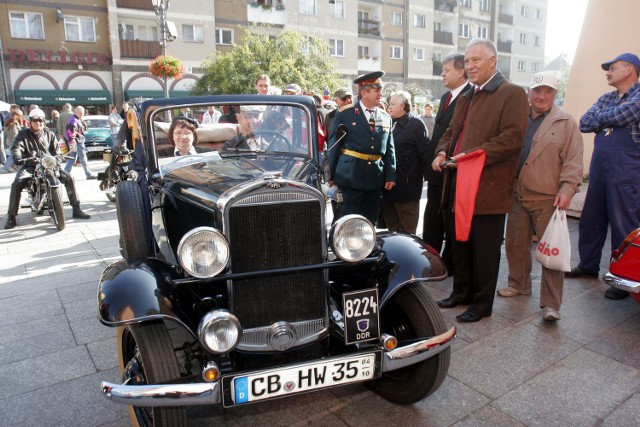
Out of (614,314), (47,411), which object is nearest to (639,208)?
(614,314)

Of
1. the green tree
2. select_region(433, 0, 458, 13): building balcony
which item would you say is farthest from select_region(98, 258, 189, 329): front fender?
select_region(433, 0, 458, 13): building balcony

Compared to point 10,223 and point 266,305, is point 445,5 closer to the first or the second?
point 10,223

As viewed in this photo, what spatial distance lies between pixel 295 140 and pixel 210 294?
1.39m

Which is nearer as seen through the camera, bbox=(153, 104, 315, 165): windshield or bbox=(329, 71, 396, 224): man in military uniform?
bbox=(153, 104, 315, 165): windshield

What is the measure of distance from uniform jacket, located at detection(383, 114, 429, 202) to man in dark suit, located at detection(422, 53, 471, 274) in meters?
0.13

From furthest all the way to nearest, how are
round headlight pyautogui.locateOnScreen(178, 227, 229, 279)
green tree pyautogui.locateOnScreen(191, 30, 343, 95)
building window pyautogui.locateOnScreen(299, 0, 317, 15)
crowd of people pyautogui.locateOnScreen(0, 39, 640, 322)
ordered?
building window pyautogui.locateOnScreen(299, 0, 317, 15) → green tree pyautogui.locateOnScreen(191, 30, 343, 95) → crowd of people pyautogui.locateOnScreen(0, 39, 640, 322) → round headlight pyautogui.locateOnScreen(178, 227, 229, 279)

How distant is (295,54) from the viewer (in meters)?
20.8

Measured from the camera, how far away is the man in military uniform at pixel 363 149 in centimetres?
437

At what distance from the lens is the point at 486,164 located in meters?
3.36

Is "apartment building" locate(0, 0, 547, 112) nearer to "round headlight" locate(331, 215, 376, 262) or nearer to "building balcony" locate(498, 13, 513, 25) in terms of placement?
"building balcony" locate(498, 13, 513, 25)

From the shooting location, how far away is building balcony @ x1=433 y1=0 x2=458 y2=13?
35250 mm

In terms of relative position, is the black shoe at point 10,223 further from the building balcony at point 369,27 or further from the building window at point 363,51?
the building balcony at point 369,27

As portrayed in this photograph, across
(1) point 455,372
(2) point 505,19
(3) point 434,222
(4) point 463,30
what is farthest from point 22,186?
(2) point 505,19

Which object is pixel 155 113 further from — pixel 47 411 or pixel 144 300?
pixel 47 411
